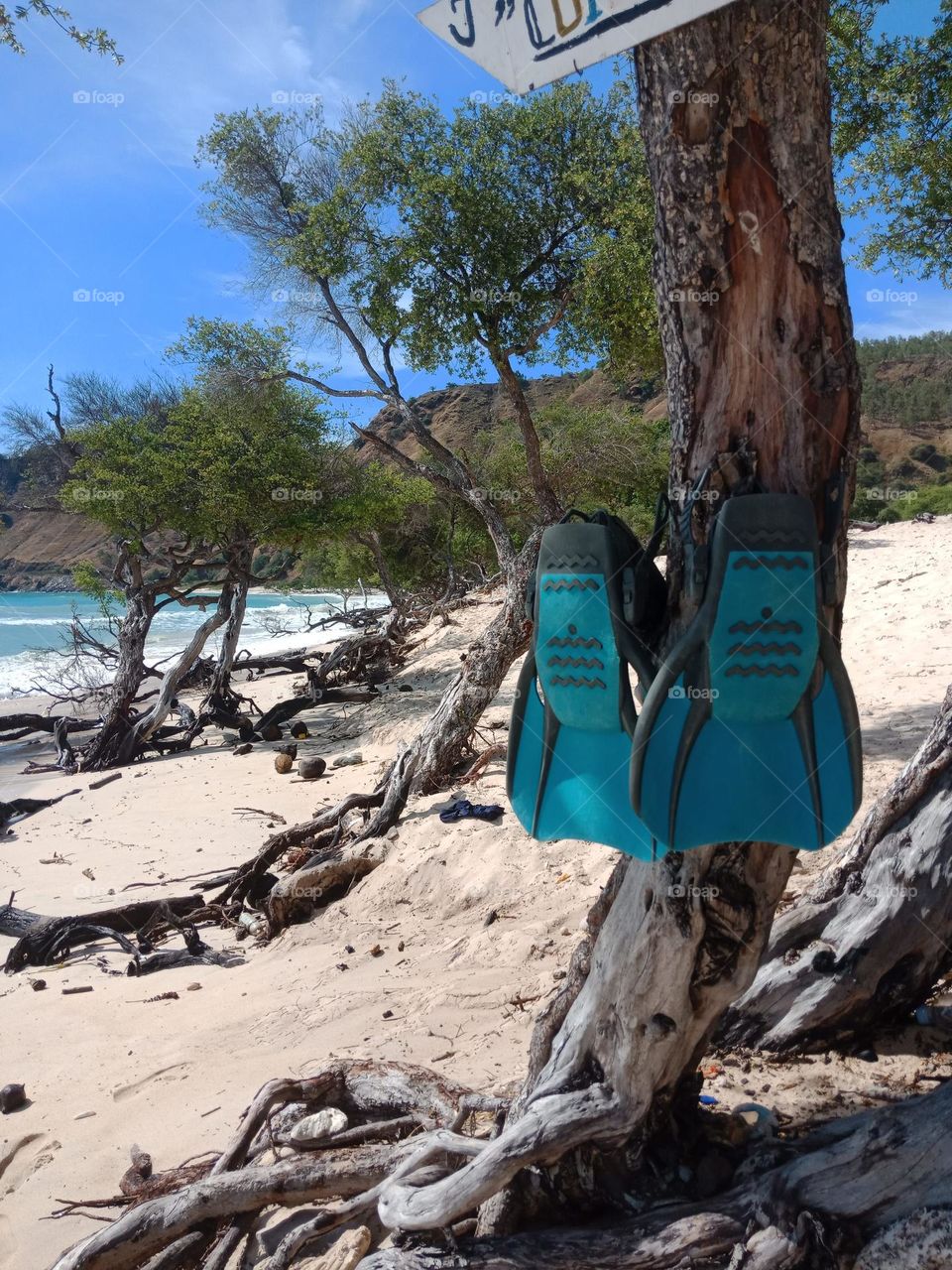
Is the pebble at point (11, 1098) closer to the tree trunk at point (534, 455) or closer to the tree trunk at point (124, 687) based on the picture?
the tree trunk at point (534, 455)

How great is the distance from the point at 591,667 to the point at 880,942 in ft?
5.10

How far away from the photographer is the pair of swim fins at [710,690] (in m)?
1.50

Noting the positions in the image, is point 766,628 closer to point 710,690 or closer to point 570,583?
point 710,690

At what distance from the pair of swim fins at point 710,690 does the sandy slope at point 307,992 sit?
1.24 meters

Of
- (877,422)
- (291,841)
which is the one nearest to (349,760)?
(291,841)

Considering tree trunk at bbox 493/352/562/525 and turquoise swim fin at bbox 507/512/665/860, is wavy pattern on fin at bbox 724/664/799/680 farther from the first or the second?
tree trunk at bbox 493/352/562/525

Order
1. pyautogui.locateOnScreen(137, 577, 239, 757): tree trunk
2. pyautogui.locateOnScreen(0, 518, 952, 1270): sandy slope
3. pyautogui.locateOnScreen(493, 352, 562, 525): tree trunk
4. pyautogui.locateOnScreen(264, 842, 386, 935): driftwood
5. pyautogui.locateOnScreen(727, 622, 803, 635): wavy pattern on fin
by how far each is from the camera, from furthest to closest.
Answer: pyautogui.locateOnScreen(137, 577, 239, 757): tree trunk < pyautogui.locateOnScreen(493, 352, 562, 525): tree trunk < pyautogui.locateOnScreen(264, 842, 386, 935): driftwood < pyautogui.locateOnScreen(0, 518, 952, 1270): sandy slope < pyautogui.locateOnScreen(727, 622, 803, 635): wavy pattern on fin

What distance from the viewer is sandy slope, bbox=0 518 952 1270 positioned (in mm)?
2963

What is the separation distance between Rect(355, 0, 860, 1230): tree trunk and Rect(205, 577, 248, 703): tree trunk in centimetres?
1165

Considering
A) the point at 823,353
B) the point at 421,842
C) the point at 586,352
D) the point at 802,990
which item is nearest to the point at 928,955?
the point at 802,990

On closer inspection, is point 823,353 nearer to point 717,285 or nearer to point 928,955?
point 717,285

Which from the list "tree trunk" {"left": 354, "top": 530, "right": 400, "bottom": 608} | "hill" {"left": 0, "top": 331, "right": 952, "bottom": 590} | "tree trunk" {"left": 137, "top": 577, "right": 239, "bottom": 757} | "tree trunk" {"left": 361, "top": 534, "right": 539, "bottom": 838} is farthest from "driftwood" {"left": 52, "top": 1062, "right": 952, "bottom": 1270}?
"hill" {"left": 0, "top": 331, "right": 952, "bottom": 590}

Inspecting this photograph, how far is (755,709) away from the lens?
152 cm

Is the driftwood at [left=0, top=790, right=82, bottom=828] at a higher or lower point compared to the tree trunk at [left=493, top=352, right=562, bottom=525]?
lower
